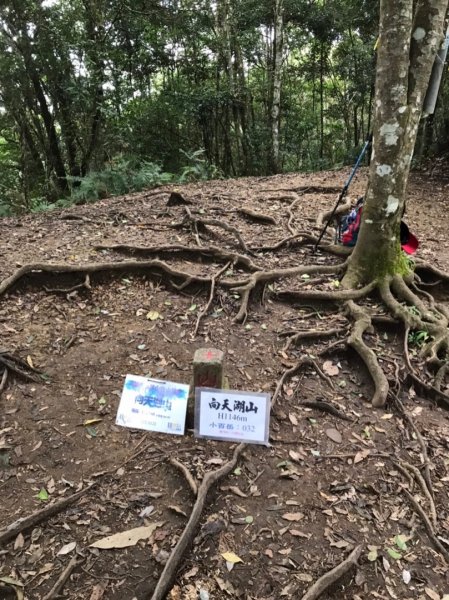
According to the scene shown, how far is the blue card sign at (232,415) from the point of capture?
3.23 meters

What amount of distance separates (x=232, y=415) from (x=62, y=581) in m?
1.43

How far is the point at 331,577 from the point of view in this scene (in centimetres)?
256

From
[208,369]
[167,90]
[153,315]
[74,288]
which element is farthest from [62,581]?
[167,90]

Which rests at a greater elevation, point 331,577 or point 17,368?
point 17,368

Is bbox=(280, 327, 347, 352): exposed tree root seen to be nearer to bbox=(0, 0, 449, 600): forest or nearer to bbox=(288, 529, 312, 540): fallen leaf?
bbox=(0, 0, 449, 600): forest

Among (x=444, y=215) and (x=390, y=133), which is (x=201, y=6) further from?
(x=390, y=133)

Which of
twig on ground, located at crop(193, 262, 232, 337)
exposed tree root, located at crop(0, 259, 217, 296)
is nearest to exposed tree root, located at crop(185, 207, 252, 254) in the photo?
twig on ground, located at crop(193, 262, 232, 337)

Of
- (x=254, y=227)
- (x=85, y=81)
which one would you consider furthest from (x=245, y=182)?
(x=85, y=81)

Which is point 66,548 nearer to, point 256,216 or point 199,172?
point 256,216

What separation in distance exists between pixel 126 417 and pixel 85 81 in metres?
10.3

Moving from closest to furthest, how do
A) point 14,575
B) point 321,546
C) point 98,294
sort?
point 14,575, point 321,546, point 98,294

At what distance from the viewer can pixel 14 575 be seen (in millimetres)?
2553

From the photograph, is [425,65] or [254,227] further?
[254,227]

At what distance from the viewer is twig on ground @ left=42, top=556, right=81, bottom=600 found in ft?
8.03
